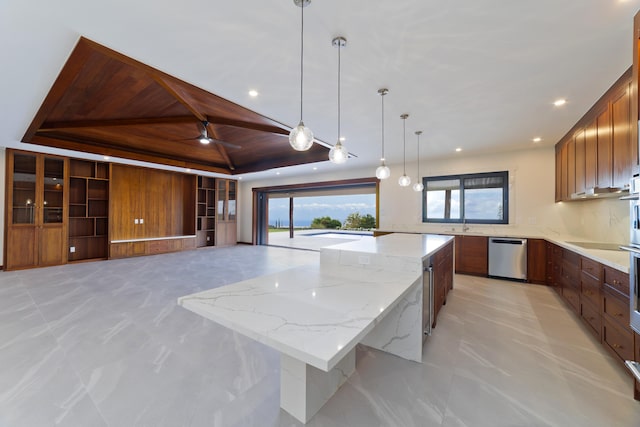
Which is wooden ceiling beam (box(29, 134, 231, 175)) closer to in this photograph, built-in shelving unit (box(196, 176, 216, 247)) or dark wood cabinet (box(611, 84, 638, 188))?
built-in shelving unit (box(196, 176, 216, 247))

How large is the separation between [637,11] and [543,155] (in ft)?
12.5

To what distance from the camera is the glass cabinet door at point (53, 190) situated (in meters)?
5.39

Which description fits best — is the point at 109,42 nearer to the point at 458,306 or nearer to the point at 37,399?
the point at 37,399

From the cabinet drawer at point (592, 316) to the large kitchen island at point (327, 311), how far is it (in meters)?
1.39

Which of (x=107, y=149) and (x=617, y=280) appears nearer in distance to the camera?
(x=617, y=280)

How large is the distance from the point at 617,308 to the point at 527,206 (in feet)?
11.1

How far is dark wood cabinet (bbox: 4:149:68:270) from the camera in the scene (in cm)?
501

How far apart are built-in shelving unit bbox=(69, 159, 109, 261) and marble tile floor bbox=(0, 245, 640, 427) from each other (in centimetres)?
331

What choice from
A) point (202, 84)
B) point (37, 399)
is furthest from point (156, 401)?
point (202, 84)

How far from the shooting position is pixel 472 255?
488cm

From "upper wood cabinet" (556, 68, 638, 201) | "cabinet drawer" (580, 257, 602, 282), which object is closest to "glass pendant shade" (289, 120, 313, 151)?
"upper wood cabinet" (556, 68, 638, 201)

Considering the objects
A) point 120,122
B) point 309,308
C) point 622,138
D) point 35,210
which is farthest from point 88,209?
point 622,138

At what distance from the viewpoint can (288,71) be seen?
232cm

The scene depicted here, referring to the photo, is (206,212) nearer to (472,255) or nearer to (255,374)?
(255,374)
